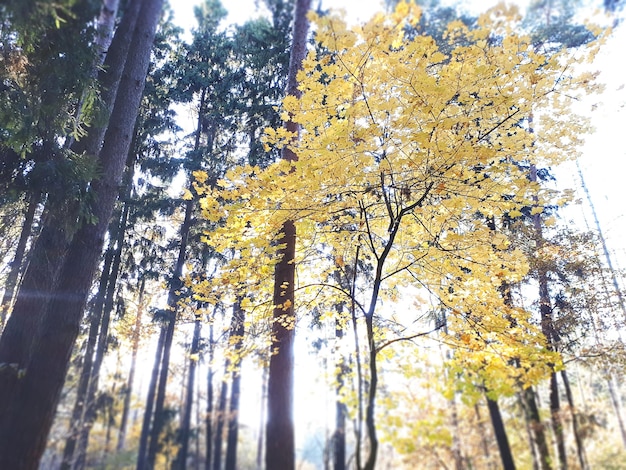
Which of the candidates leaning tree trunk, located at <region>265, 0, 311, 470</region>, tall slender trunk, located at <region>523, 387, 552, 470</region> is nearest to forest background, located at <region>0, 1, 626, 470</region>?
tall slender trunk, located at <region>523, 387, 552, 470</region>

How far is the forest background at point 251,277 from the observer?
10.5 feet

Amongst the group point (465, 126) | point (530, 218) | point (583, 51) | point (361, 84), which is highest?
point (530, 218)

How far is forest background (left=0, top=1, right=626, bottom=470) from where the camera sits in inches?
126

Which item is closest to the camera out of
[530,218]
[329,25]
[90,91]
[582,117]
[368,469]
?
[329,25]

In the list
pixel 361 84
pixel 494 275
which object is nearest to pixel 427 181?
pixel 361 84

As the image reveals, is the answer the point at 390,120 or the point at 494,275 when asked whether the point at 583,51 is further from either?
the point at 494,275

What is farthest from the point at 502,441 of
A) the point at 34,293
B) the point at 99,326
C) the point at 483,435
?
the point at 99,326

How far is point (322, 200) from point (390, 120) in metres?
0.85

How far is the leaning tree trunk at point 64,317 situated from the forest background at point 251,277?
7 centimetres

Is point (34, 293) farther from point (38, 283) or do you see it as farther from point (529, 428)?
point (529, 428)

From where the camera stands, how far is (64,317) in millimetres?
3051

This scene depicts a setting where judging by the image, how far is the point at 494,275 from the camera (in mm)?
3270

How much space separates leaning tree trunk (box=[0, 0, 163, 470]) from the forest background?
0.24 ft

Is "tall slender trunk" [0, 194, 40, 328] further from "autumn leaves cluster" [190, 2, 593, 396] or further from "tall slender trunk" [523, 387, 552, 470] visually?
"tall slender trunk" [523, 387, 552, 470]
